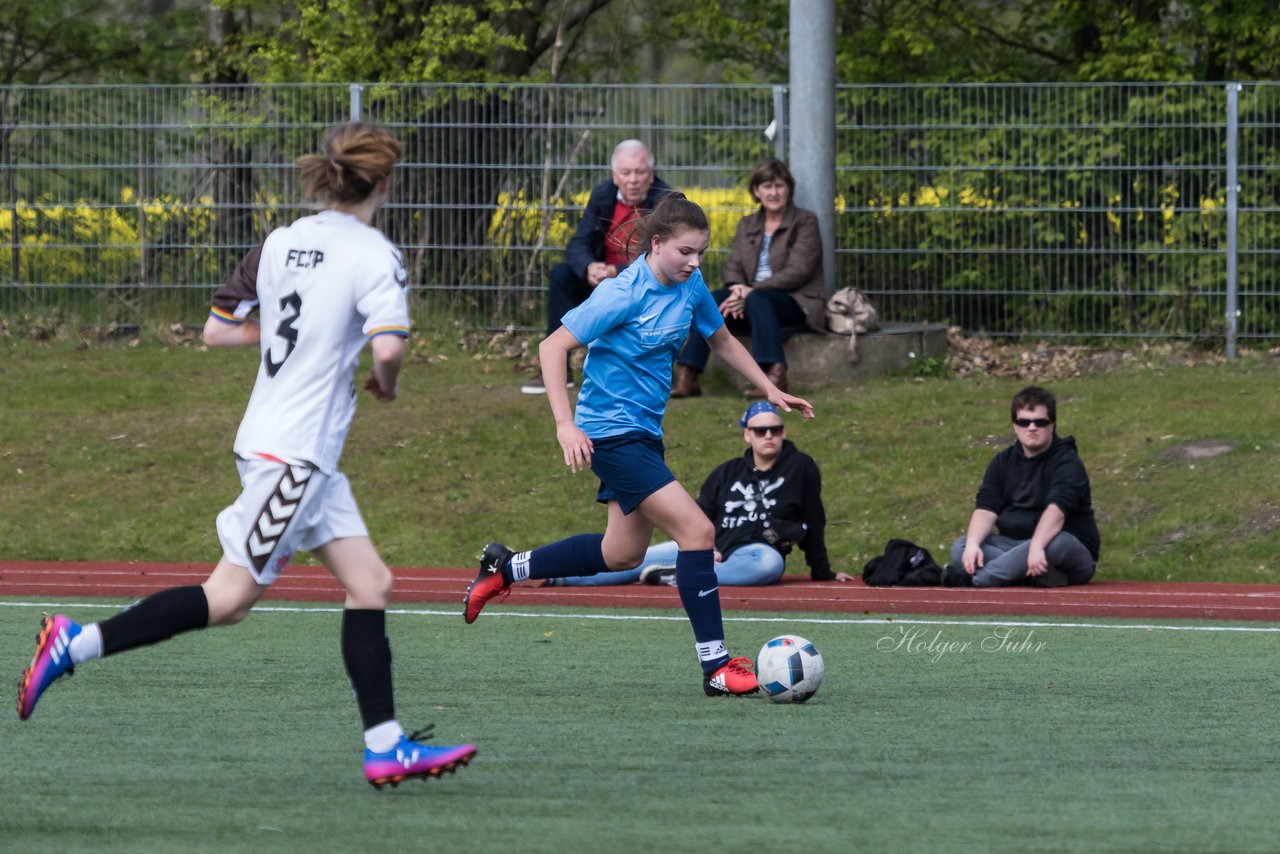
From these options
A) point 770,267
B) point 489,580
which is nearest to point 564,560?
point 489,580

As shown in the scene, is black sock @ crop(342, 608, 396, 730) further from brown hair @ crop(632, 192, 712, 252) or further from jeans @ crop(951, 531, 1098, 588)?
jeans @ crop(951, 531, 1098, 588)

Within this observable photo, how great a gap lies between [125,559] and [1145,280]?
8259mm

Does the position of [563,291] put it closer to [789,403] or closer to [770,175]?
[770,175]

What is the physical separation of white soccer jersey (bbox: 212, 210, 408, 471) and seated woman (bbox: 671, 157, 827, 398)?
851 centimetres

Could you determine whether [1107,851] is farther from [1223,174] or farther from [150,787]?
[1223,174]

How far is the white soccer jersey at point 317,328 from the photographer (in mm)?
4926

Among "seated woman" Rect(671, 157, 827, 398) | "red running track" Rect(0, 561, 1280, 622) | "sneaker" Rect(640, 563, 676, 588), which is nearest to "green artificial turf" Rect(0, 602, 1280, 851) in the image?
"red running track" Rect(0, 561, 1280, 622)

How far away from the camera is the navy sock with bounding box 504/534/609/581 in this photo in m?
7.54

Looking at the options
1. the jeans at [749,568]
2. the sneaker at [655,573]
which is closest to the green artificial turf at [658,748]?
the jeans at [749,568]

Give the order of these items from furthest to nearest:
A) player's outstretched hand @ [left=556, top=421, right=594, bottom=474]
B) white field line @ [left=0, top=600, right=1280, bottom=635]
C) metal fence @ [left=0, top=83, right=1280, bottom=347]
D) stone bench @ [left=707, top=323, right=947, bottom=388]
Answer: metal fence @ [left=0, top=83, right=1280, bottom=347] < stone bench @ [left=707, top=323, right=947, bottom=388] < white field line @ [left=0, top=600, right=1280, bottom=635] < player's outstretched hand @ [left=556, top=421, right=594, bottom=474]

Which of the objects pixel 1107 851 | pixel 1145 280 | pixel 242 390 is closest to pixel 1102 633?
pixel 1107 851

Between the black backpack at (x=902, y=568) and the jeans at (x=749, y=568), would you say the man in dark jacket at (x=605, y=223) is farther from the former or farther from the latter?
the black backpack at (x=902, y=568)

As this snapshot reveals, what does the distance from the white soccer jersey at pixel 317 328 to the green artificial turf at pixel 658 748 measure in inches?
36.0

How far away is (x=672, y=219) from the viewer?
6680mm
